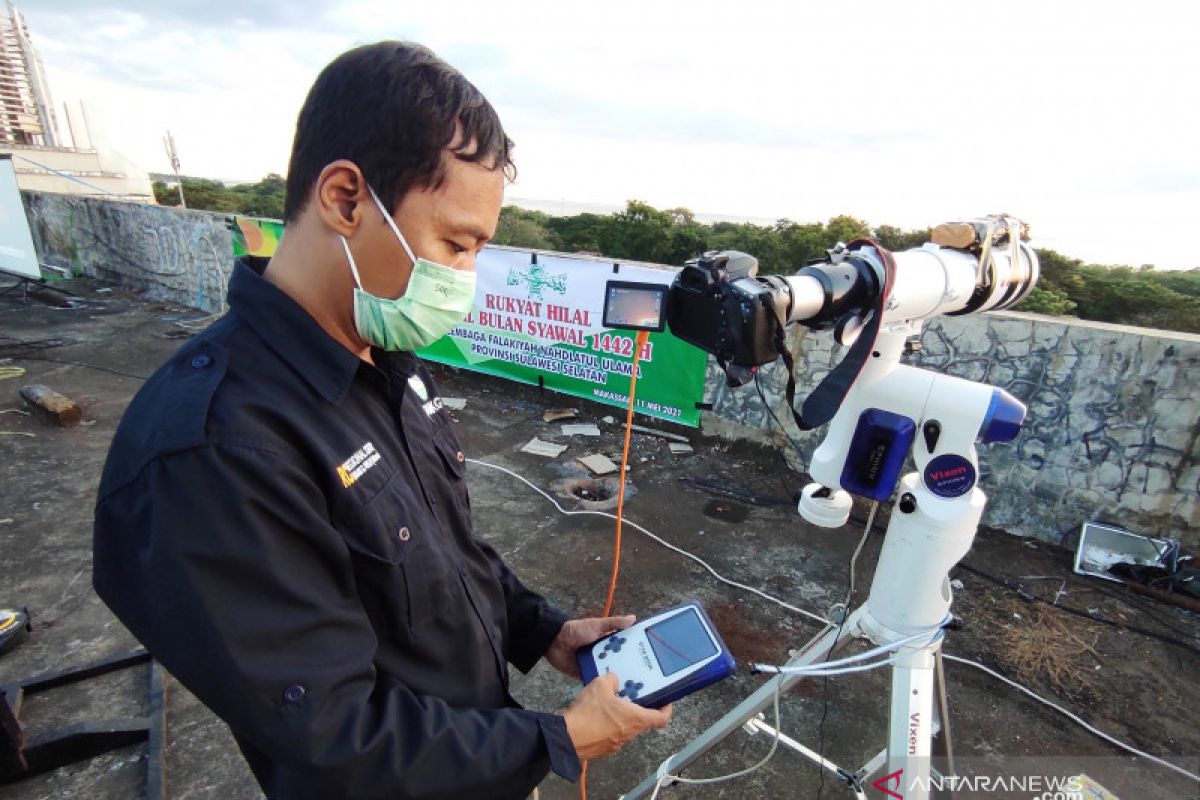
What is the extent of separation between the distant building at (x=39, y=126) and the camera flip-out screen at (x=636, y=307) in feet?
84.3

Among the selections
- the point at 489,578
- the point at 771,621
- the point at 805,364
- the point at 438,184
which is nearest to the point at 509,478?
the point at 771,621

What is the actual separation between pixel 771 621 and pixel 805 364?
102 inches

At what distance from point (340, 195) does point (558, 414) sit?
219 inches

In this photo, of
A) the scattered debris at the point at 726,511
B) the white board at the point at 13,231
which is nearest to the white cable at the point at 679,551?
the scattered debris at the point at 726,511

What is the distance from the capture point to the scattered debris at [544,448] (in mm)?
5672

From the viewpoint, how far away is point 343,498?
961mm

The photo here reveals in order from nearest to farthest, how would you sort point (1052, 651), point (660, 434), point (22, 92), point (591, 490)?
point (1052, 651), point (591, 490), point (660, 434), point (22, 92)

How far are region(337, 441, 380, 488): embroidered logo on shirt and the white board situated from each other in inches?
513

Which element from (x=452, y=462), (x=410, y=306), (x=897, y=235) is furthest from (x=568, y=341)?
(x=897, y=235)

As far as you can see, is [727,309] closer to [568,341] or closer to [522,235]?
[568,341]

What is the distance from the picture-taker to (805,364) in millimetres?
5305

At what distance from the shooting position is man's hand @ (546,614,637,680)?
1.58m

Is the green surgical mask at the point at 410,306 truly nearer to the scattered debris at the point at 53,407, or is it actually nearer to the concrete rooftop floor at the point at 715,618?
the concrete rooftop floor at the point at 715,618

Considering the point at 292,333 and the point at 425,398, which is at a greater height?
the point at 292,333
